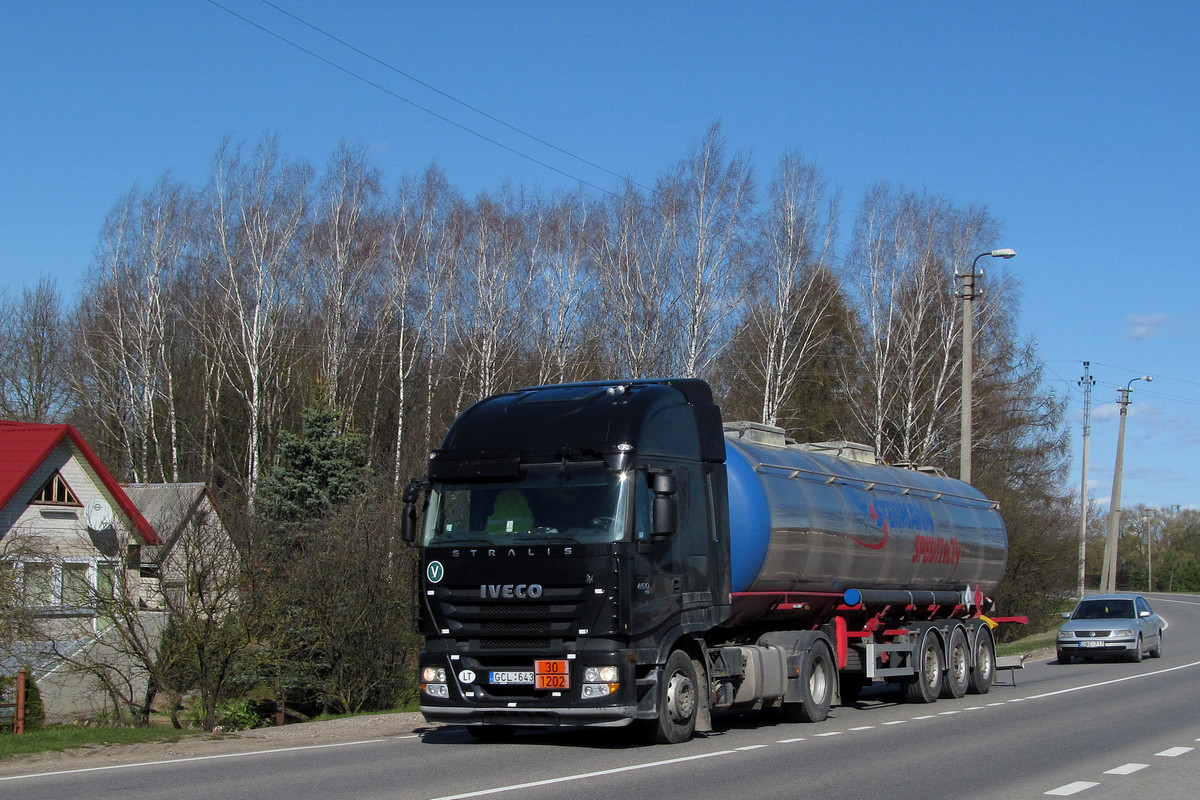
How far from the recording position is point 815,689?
15.7m

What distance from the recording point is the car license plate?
463 inches

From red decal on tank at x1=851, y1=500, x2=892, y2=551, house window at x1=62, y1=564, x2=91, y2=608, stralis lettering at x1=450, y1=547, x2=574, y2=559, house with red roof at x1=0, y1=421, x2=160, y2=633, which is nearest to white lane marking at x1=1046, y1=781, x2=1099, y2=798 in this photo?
stralis lettering at x1=450, y1=547, x2=574, y2=559

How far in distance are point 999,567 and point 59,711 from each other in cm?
1689

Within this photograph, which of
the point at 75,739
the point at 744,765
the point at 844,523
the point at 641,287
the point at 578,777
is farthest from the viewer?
the point at 641,287

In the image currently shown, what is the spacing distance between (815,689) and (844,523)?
2201mm

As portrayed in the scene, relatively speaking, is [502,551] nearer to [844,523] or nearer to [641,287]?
[844,523]

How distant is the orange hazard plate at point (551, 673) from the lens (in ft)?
38.2

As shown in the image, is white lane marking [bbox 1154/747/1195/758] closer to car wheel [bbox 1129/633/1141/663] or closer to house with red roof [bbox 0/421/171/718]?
house with red roof [bbox 0/421/171/718]

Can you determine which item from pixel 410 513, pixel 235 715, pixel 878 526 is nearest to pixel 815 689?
pixel 878 526

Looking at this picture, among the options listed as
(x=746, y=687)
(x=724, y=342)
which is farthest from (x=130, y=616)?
(x=724, y=342)

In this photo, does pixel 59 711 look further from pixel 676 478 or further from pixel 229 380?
pixel 229 380

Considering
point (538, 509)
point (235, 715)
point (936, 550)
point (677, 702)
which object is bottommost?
point (235, 715)

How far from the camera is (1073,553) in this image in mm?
38750

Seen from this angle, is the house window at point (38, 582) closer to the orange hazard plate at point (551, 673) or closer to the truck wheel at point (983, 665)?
the orange hazard plate at point (551, 673)
